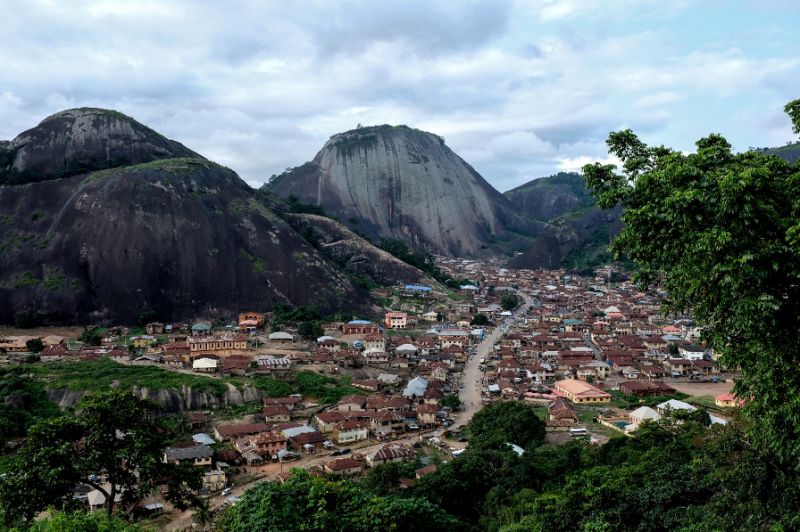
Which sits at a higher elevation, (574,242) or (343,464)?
(574,242)

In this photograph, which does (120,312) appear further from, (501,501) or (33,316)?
(501,501)

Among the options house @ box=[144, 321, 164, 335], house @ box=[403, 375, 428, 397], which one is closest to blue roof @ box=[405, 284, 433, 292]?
house @ box=[144, 321, 164, 335]

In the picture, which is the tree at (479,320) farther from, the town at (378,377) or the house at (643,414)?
the house at (643,414)

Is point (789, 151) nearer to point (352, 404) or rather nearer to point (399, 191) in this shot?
point (399, 191)

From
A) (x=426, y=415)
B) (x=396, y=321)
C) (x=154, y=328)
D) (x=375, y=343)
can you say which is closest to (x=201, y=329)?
(x=154, y=328)

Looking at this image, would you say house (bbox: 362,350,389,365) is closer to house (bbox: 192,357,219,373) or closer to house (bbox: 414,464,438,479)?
house (bbox: 192,357,219,373)

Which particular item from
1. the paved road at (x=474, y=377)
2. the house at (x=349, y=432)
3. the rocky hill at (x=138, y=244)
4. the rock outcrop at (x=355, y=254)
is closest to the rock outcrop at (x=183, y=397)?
the house at (x=349, y=432)
